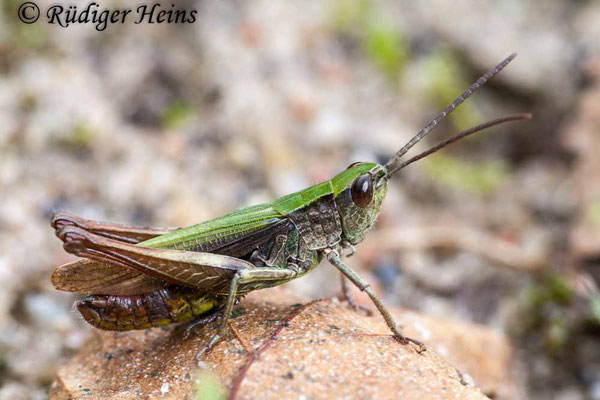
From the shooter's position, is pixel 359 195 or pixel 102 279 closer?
pixel 102 279

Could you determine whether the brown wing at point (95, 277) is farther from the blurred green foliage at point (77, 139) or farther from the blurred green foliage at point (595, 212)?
the blurred green foliage at point (595, 212)

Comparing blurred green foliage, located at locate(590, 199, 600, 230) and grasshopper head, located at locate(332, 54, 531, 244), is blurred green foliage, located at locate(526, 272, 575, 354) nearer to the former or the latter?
blurred green foliage, located at locate(590, 199, 600, 230)

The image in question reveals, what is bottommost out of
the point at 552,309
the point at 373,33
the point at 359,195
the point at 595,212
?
the point at 359,195

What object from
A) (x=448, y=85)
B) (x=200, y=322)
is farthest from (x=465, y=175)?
(x=200, y=322)

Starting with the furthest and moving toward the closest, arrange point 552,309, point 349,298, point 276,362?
1. point 552,309
2. point 349,298
3. point 276,362

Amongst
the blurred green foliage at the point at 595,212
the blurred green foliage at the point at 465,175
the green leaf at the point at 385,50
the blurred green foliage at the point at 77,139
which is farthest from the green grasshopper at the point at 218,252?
the green leaf at the point at 385,50

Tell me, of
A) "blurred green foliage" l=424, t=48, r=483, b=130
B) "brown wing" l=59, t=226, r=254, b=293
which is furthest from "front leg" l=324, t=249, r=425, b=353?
"blurred green foliage" l=424, t=48, r=483, b=130

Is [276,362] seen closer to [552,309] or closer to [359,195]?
[359,195]

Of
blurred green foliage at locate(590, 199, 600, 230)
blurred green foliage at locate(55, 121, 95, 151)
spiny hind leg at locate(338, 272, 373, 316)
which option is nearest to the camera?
spiny hind leg at locate(338, 272, 373, 316)
